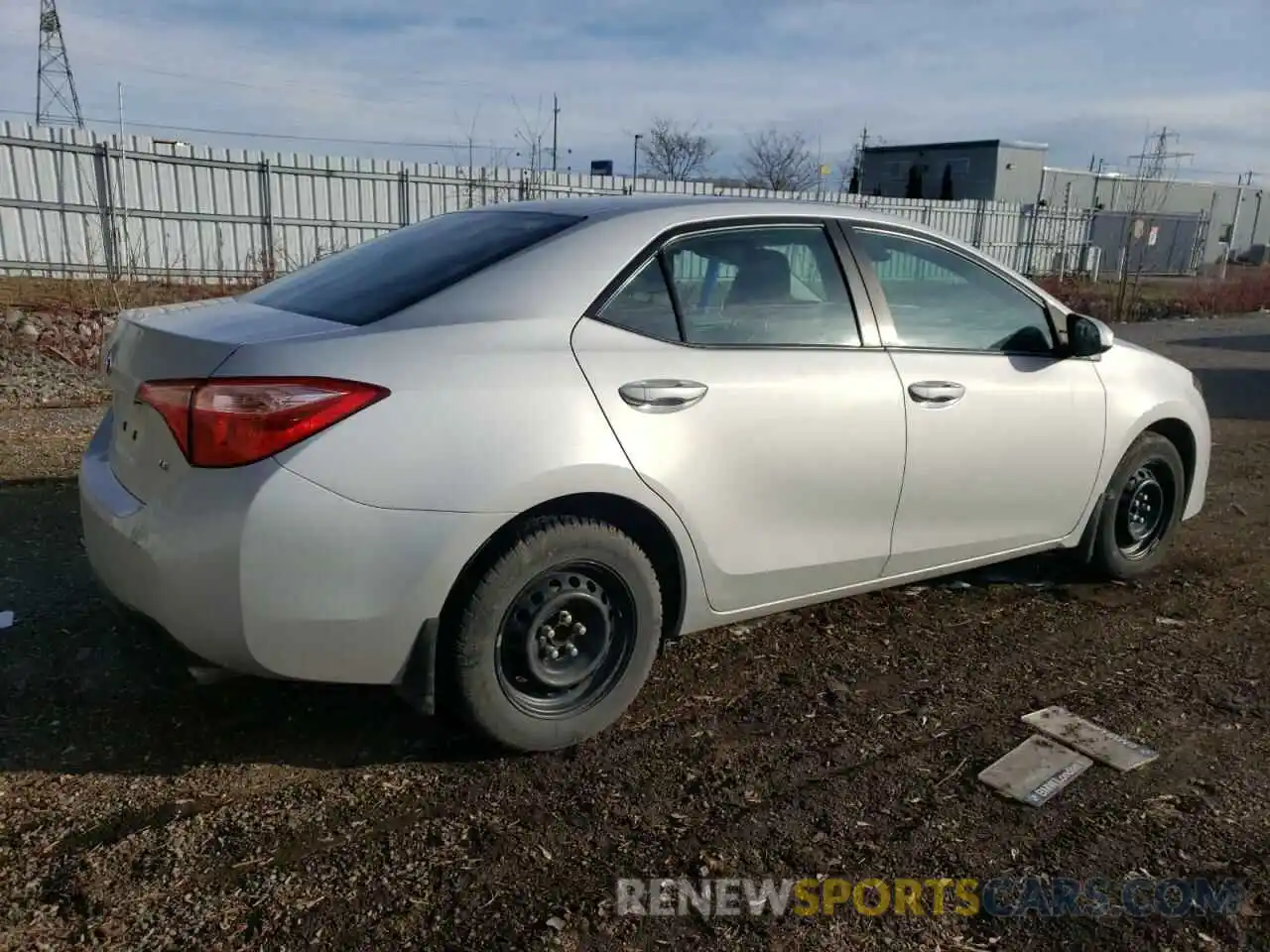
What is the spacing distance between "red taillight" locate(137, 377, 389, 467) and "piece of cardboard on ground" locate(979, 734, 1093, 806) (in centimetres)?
217

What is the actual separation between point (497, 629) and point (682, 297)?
1244 millimetres

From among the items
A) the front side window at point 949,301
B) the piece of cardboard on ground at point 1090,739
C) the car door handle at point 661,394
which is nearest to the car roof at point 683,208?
the front side window at point 949,301

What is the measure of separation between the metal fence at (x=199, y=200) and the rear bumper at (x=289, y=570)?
1066 cm

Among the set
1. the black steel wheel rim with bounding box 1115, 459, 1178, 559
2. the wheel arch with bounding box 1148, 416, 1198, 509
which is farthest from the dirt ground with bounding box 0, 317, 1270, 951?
the wheel arch with bounding box 1148, 416, 1198, 509

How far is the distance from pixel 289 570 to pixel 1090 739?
258cm

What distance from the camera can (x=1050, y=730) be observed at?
3.37 metres

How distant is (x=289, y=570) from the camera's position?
8.49 ft

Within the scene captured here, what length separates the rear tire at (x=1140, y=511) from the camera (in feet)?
15.1

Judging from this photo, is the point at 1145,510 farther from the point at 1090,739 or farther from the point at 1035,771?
the point at 1035,771

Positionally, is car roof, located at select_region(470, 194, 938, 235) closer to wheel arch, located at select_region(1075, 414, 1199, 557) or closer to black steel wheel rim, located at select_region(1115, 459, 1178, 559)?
wheel arch, located at select_region(1075, 414, 1199, 557)

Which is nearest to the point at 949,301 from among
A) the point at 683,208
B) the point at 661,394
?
the point at 683,208

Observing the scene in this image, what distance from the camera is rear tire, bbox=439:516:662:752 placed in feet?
9.35

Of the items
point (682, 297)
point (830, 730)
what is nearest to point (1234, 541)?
point (830, 730)

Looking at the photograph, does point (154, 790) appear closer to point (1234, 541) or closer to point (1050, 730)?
point (1050, 730)
